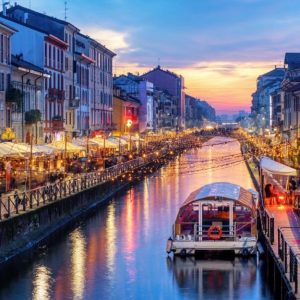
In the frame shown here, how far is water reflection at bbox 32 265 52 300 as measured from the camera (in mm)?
27669

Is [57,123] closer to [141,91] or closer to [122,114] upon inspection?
[122,114]

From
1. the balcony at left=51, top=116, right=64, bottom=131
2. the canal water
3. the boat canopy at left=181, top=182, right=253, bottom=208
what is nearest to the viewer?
the canal water

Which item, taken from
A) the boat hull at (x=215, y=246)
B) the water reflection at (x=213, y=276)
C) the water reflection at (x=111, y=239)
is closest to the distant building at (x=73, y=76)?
the water reflection at (x=111, y=239)

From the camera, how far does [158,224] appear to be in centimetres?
4541

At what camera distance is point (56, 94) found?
73.9 m

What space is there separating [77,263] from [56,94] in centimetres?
4195

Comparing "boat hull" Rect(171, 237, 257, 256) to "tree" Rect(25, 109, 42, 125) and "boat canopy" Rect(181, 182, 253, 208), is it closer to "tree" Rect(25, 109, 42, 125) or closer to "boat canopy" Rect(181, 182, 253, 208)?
"boat canopy" Rect(181, 182, 253, 208)

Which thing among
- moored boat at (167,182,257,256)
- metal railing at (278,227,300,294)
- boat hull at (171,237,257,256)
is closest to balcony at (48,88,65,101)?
moored boat at (167,182,257,256)

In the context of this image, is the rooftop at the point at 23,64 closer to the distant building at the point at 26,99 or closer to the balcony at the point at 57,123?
the distant building at the point at 26,99

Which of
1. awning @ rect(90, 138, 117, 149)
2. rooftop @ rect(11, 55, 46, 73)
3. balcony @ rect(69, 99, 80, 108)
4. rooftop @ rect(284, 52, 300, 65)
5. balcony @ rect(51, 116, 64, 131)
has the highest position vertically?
rooftop @ rect(284, 52, 300, 65)

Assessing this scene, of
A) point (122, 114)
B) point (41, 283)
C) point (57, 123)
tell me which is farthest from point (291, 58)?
point (41, 283)

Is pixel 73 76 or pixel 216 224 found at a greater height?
pixel 73 76

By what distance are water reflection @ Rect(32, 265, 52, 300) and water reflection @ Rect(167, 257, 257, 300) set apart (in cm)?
461

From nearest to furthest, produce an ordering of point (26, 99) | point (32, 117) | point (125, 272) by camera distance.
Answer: point (125, 272), point (32, 117), point (26, 99)
